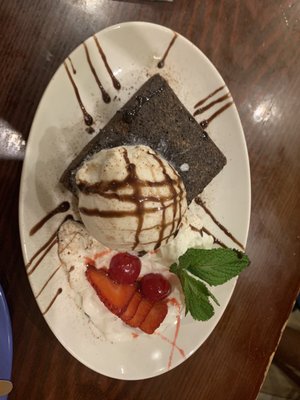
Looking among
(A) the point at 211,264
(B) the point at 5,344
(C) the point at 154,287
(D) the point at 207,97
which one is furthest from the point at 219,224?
(B) the point at 5,344

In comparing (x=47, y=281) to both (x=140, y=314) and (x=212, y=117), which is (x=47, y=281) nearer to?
(x=140, y=314)

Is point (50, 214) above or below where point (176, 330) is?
above

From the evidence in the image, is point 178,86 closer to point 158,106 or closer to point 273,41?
point 158,106

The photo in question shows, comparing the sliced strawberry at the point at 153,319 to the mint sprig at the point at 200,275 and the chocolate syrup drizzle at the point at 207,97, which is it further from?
the chocolate syrup drizzle at the point at 207,97

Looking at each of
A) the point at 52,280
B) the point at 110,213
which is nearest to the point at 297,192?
the point at 110,213

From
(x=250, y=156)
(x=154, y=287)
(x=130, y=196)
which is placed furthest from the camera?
(x=250, y=156)
